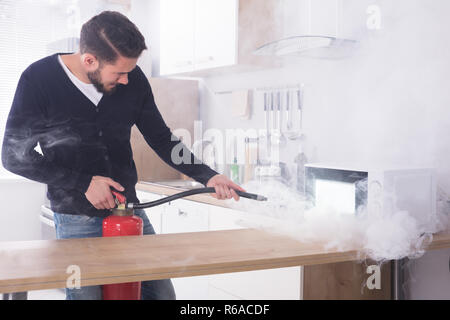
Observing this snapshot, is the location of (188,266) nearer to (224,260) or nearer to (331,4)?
(224,260)

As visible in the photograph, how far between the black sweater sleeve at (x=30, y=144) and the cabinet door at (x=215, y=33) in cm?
101

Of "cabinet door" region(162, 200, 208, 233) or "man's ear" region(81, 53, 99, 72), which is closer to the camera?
"man's ear" region(81, 53, 99, 72)

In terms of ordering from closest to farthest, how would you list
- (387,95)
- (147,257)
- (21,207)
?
(147,257)
(387,95)
(21,207)

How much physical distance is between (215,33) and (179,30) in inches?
9.4

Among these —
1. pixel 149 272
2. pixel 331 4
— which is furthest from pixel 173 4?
pixel 149 272

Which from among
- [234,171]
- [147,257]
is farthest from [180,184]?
[147,257]

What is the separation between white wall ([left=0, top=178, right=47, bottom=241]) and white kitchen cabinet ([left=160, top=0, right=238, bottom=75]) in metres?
0.81

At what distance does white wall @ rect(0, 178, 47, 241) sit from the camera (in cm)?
216

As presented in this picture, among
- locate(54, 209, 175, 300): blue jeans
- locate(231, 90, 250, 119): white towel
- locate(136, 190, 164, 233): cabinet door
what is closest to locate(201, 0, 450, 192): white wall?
locate(231, 90, 250, 119): white towel

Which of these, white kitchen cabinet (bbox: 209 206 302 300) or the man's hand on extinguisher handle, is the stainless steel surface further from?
the man's hand on extinguisher handle

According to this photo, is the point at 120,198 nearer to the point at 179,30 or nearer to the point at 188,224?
the point at 188,224

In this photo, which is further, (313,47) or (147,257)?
(313,47)

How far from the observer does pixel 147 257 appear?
988mm

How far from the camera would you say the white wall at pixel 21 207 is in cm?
216
